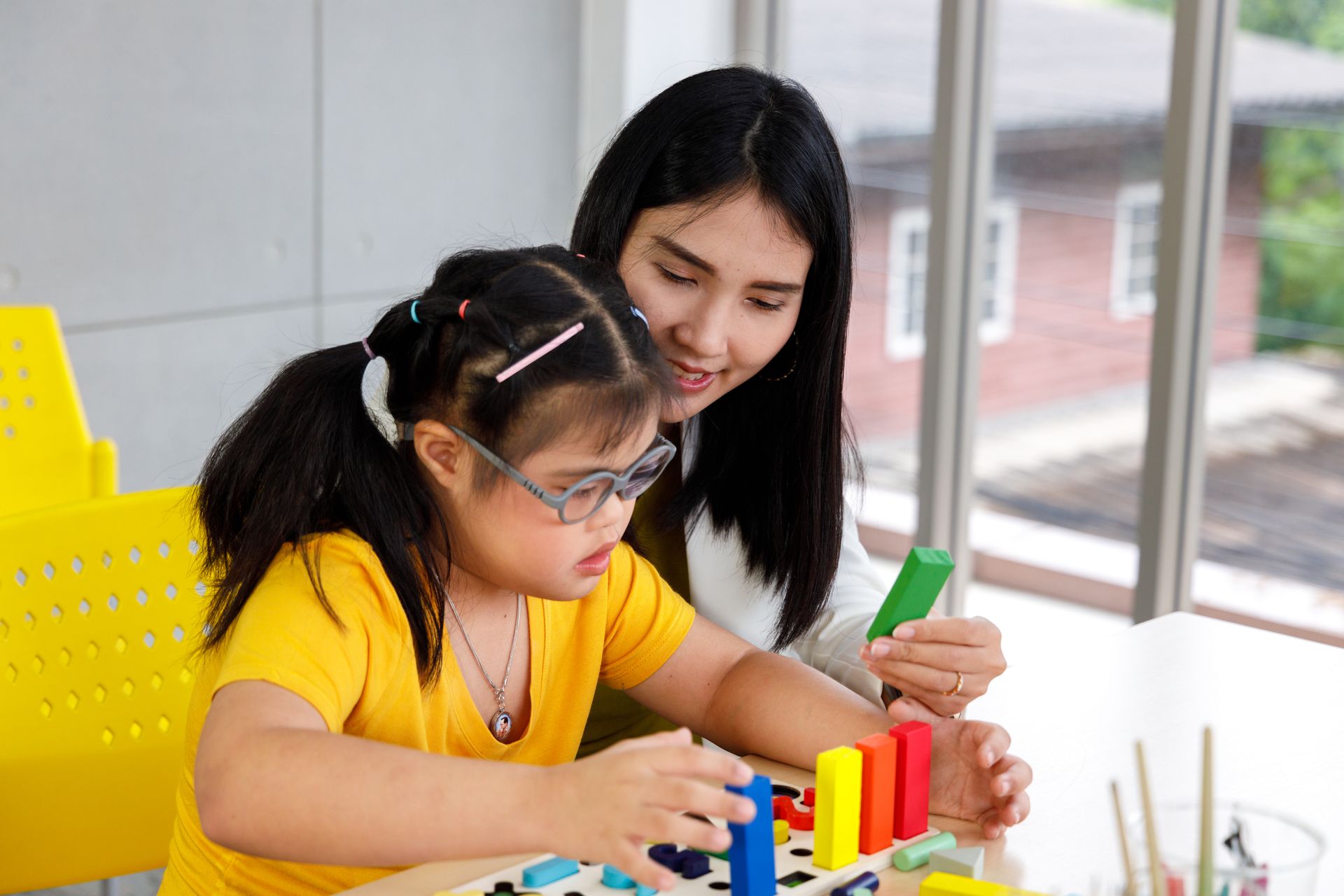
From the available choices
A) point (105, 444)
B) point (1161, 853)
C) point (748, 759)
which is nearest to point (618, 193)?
point (748, 759)

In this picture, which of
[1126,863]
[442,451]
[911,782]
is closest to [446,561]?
[442,451]

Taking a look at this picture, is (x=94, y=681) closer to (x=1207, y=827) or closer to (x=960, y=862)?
(x=960, y=862)

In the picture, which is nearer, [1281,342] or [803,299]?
[803,299]

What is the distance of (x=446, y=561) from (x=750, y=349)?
1.31ft

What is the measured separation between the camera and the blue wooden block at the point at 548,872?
1.02 m

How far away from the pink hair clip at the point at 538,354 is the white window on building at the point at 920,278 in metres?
2.10

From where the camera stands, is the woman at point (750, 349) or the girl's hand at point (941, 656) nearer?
the girl's hand at point (941, 656)

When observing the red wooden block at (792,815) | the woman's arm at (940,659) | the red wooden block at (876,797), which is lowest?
the red wooden block at (792,815)

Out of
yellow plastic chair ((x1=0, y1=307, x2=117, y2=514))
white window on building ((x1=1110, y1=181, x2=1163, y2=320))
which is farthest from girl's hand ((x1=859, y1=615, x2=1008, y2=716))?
white window on building ((x1=1110, y1=181, x2=1163, y2=320))

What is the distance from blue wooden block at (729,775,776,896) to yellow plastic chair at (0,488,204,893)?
2.13 ft

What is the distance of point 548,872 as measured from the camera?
1020mm

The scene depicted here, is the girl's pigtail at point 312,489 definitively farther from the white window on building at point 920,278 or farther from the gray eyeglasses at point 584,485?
the white window on building at point 920,278

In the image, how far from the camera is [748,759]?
1.29 meters

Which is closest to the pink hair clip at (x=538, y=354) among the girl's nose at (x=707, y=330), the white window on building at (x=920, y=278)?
the girl's nose at (x=707, y=330)
